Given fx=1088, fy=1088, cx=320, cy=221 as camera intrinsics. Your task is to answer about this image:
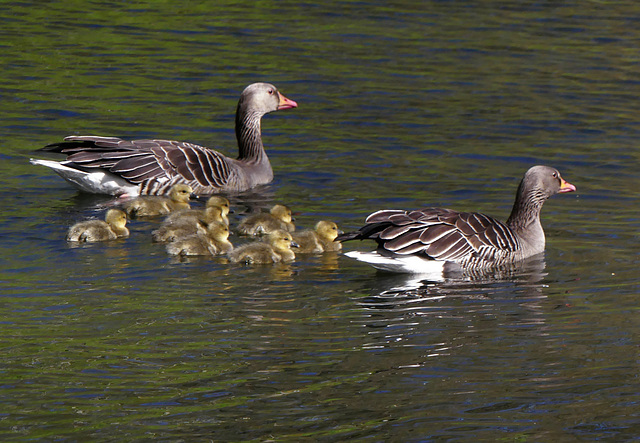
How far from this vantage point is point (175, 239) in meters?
12.2

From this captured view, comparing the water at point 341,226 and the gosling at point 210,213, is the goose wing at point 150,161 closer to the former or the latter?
the water at point 341,226

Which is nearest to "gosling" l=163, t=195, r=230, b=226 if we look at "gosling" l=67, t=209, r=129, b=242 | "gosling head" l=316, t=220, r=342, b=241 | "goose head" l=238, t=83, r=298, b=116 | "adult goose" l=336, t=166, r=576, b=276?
"gosling" l=67, t=209, r=129, b=242

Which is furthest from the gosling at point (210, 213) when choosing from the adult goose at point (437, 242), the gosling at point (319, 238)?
the adult goose at point (437, 242)

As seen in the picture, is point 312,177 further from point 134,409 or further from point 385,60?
point 134,409

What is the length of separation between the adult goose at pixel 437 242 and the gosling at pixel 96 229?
2.71 metres

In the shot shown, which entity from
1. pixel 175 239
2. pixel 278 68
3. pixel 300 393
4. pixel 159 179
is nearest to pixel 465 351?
pixel 300 393

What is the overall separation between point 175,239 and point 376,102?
8.06 m

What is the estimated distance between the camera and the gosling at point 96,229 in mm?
12156

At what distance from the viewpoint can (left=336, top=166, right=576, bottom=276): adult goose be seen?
11.4 meters

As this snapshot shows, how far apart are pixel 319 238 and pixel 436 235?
1.64m

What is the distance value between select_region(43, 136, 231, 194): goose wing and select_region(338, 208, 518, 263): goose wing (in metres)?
4.30

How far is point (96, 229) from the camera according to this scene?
39.9 ft

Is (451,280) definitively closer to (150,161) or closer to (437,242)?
(437,242)

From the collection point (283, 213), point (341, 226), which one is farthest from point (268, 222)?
point (341, 226)
